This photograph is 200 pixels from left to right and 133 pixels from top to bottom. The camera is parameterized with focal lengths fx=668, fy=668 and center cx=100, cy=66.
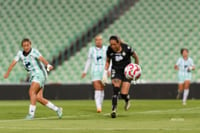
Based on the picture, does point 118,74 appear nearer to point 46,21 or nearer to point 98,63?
point 98,63

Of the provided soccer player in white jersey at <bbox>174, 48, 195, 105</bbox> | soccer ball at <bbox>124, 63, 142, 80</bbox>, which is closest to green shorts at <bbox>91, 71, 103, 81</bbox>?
soccer ball at <bbox>124, 63, 142, 80</bbox>

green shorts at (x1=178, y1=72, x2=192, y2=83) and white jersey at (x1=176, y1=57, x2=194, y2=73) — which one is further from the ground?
white jersey at (x1=176, y1=57, x2=194, y2=73)

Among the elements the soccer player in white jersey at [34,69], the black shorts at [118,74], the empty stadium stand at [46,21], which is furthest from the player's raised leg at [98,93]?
the empty stadium stand at [46,21]

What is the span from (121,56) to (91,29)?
55.0 feet

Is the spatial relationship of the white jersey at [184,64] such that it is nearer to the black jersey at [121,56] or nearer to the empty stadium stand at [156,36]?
the empty stadium stand at [156,36]

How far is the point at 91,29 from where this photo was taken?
1314 inches

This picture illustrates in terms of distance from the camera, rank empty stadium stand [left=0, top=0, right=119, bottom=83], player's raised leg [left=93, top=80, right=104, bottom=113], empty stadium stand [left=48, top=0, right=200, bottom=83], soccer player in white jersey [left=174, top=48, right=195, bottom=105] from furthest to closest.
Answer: empty stadium stand [left=0, top=0, right=119, bottom=83], empty stadium stand [left=48, top=0, right=200, bottom=83], soccer player in white jersey [left=174, top=48, right=195, bottom=105], player's raised leg [left=93, top=80, right=104, bottom=113]

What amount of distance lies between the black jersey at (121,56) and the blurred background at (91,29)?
14.1 metres

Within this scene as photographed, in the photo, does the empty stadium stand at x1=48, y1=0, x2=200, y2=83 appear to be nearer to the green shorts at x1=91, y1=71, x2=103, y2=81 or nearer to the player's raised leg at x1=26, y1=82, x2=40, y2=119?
the green shorts at x1=91, y1=71, x2=103, y2=81

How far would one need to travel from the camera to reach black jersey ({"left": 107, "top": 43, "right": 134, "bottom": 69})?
16719mm

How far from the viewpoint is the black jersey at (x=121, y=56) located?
16719 mm

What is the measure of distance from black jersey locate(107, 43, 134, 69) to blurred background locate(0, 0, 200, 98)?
1406 cm

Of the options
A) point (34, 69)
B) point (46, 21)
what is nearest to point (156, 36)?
point (46, 21)

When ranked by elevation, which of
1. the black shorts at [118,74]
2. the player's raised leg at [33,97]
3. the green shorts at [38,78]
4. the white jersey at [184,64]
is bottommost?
the player's raised leg at [33,97]
